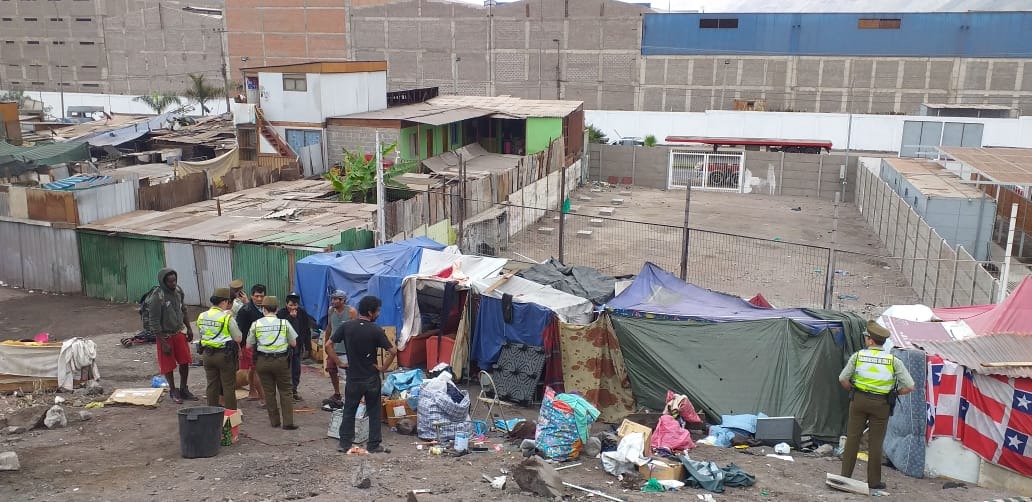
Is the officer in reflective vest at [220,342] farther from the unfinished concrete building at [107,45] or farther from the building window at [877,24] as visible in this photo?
the unfinished concrete building at [107,45]

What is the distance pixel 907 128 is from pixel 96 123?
37.6 metres

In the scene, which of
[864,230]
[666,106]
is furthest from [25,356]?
[666,106]

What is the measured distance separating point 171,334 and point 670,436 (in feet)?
20.5

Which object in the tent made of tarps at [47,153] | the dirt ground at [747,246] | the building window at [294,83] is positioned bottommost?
the dirt ground at [747,246]

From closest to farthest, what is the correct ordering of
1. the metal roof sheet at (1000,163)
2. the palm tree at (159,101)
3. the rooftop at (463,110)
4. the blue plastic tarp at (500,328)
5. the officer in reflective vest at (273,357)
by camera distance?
the officer in reflective vest at (273,357), the blue plastic tarp at (500,328), the metal roof sheet at (1000,163), the rooftop at (463,110), the palm tree at (159,101)

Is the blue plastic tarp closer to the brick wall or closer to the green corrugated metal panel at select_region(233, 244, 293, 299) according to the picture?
the green corrugated metal panel at select_region(233, 244, 293, 299)

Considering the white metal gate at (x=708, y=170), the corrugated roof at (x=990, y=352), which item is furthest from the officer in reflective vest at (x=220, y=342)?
the white metal gate at (x=708, y=170)

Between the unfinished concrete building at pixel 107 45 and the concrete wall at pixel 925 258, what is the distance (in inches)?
2237

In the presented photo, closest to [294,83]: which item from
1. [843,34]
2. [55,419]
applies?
[55,419]

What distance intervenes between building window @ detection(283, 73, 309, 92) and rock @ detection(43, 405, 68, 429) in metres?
18.6

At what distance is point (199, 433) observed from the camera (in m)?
7.91

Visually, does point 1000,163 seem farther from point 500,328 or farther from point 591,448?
point 591,448

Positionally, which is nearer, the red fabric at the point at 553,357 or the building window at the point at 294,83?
the red fabric at the point at 553,357

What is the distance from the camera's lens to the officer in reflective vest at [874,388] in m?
7.83
